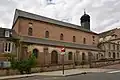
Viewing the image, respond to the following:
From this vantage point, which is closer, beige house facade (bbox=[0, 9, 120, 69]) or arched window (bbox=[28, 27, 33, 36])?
beige house facade (bbox=[0, 9, 120, 69])

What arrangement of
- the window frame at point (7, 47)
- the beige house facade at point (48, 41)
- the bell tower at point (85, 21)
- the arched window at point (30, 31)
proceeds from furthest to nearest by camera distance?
1. the bell tower at point (85, 21)
2. the arched window at point (30, 31)
3. the beige house facade at point (48, 41)
4. the window frame at point (7, 47)

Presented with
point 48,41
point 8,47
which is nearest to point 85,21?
point 48,41

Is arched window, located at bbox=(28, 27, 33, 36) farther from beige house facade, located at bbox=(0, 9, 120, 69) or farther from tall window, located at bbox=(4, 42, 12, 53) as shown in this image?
tall window, located at bbox=(4, 42, 12, 53)

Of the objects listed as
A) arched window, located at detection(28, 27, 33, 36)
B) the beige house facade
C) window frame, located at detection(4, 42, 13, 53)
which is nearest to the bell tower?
the beige house facade

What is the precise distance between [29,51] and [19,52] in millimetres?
1836

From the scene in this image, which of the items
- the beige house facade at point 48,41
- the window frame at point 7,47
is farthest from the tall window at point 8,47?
the beige house facade at point 48,41

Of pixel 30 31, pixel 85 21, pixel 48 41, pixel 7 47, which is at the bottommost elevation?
pixel 7 47

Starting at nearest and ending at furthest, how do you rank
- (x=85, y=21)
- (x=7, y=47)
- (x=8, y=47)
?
(x=7, y=47) → (x=8, y=47) → (x=85, y=21)

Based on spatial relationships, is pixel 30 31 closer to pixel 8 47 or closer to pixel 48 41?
pixel 48 41

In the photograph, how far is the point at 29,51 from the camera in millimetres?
28922

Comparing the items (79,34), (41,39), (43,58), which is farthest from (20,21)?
(79,34)

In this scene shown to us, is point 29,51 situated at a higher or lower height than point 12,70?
higher

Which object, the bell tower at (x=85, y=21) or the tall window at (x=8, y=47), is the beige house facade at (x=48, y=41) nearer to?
the tall window at (x=8, y=47)

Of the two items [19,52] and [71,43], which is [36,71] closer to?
[19,52]
